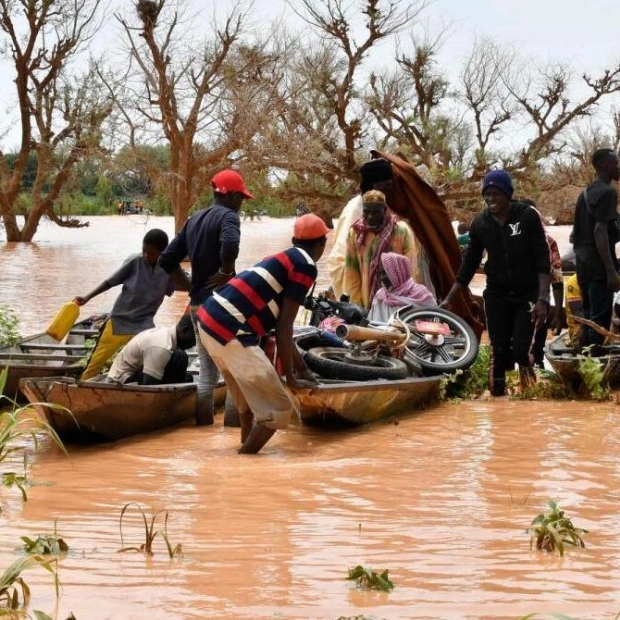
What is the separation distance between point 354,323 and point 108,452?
2.19 meters

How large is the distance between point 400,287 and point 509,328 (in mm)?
1078

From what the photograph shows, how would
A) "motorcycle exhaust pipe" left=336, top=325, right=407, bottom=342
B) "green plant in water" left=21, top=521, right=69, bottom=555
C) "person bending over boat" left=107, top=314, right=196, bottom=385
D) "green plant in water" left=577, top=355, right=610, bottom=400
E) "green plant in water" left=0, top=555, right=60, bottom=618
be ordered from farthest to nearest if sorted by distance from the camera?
"green plant in water" left=577, top=355, right=610, bottom=400, "motorcycle exhaust pipe" left=336, top=325, right=407, bottom=342, "person bending over boat" left=107, top=314, right=196, bottom=385, "green plant in water" left=21, top=521, right=69, bottom=555, "green plant in water" left=0, top=555, right=60, bottom=618

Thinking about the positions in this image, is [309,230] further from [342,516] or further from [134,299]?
[134,299]

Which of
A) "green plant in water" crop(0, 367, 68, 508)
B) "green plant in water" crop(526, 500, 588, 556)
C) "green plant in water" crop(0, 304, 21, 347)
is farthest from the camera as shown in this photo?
"green plant in water" crop(0, 304, 21, 347)

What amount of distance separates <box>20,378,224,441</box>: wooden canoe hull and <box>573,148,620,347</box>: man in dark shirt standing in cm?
357

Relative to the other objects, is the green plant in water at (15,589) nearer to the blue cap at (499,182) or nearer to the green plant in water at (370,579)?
the green plant in water at (370,579)

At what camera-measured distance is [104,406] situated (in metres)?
8.04

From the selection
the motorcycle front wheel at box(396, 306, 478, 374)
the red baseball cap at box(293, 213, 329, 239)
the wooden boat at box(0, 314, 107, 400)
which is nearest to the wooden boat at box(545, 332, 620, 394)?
the motorcycle front wheel at box(396, 306, 478, 374)

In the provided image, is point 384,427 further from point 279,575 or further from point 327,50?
point 327,50

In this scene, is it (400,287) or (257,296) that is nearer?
(257,296)

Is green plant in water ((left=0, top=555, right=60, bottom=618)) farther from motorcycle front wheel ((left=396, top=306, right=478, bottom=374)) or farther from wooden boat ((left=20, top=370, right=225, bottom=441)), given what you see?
motorcycle front wheel ((left=396, top=306, right=478, bottom=374))

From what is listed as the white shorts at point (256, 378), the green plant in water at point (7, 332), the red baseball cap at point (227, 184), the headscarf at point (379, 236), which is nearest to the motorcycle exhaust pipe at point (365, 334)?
the red baseball cap at point (227, 184)

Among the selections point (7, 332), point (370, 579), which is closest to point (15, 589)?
point (370, 579)

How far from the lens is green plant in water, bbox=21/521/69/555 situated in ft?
16.1
